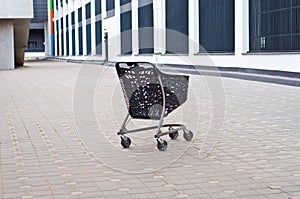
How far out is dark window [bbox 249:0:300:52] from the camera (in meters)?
18.9

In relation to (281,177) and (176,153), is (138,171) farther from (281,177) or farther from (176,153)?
(281,177)

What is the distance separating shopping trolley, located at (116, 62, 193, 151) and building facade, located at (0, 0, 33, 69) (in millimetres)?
26065

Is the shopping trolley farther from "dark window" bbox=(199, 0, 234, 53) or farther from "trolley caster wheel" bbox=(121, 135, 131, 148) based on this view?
"dark window" bbox=(199, 0, 234, 53)

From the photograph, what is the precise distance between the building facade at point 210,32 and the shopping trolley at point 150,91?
3092 millimetres

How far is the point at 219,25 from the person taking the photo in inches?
Answer: 989

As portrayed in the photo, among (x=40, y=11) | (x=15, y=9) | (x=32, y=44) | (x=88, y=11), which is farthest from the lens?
(x=32, y=44)

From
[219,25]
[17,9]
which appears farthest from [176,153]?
[17,9]

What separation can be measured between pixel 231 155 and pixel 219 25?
18.7 meters

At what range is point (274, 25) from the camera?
20344mm

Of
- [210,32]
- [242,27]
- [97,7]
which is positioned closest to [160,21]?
[210,32]

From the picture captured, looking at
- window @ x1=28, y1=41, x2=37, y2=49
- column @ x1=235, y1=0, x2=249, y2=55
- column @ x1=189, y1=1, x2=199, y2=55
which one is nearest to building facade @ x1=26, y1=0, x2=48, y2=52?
window @ x1=28, y1=41, x2=37, y2=49

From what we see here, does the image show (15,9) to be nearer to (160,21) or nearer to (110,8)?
(160,21)

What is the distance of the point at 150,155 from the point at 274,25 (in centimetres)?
1439

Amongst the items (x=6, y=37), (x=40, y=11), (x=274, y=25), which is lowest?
(x=274, y=25)
